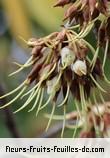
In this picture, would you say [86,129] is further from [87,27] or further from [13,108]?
[13,108]

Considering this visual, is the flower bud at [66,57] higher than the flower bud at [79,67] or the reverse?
higher

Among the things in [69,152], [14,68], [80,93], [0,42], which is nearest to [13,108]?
[14,68]

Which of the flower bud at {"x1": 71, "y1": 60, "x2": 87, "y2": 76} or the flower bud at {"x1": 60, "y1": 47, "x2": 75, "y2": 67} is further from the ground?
the flower bud at {"x1": 60, "y1": 47, "x2": 75, "y2": 67}

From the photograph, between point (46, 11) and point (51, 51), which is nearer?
point (51, 51)
